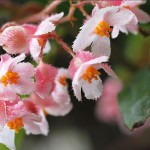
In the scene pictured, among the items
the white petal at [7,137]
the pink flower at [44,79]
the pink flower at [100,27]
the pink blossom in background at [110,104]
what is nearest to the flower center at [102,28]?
the pink flower at [100,27]

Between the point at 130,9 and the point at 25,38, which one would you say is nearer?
the point at 25,38

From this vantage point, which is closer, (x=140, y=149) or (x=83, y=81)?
(x=83, y=81)

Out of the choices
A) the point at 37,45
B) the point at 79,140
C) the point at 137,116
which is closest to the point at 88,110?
the point at 79,140

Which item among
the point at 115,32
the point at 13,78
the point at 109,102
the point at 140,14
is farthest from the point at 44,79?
the point at 109,102

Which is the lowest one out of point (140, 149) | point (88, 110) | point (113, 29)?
point (140, 149)

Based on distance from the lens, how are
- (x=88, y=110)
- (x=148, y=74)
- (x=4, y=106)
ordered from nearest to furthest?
(x=4, y=106), (x=148, y=74), (x=88, y=110)

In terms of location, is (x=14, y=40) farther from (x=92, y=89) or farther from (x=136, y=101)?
(x=136, y=101)

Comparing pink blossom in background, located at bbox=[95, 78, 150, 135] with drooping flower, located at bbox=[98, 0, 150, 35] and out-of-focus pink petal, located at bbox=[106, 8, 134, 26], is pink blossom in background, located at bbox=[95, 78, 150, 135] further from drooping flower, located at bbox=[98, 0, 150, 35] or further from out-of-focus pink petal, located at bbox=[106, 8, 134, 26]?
out-of-focus pink petal, located at bbox=[106, 8, 134, 26]

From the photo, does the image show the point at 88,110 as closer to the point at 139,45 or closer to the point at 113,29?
the point at 139,45
